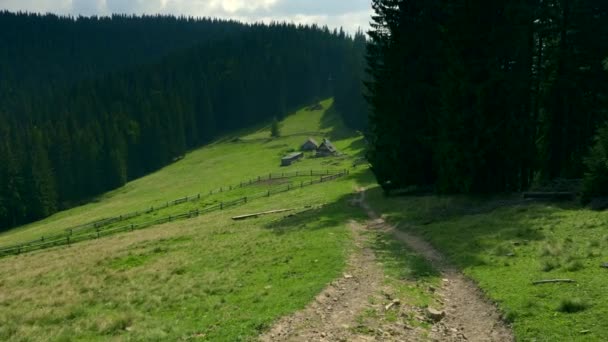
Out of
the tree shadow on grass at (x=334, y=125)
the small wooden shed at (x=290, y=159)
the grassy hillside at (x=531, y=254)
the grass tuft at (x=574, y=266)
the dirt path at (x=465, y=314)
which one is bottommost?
the small wooden shed at (x=290, y=159)

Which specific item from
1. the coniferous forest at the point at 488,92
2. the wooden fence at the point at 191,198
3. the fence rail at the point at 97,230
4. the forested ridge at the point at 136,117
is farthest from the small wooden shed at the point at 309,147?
the coniferous forest at the point at 488,92

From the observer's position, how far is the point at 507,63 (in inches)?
1208

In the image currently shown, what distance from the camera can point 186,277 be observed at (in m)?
22.3

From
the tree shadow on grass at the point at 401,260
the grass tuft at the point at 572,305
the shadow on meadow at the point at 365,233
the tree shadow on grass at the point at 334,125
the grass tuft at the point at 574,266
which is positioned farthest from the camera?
the tree shadow on grass at the point at 334,125

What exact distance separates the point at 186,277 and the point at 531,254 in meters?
15.2

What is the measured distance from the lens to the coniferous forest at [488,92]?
3027 centimetres

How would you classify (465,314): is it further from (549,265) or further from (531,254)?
(531,254)

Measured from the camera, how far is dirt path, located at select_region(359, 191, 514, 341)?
1206 centimetres

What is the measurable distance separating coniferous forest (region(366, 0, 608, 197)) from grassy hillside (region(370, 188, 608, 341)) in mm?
3682

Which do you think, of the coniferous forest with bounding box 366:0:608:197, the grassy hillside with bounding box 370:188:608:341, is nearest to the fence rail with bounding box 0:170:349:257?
the coniferous forest with bounding box 366:0:608:197

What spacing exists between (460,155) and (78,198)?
9368 centimetres

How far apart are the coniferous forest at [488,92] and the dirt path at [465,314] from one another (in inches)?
510

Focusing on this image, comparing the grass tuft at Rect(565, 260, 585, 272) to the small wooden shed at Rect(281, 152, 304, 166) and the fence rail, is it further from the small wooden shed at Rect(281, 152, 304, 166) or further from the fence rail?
the small wooden shed at Rect(281, 152, 304, 166)

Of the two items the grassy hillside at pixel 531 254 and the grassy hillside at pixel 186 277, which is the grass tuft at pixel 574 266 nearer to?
the grassy hillside at pixel 531 254
